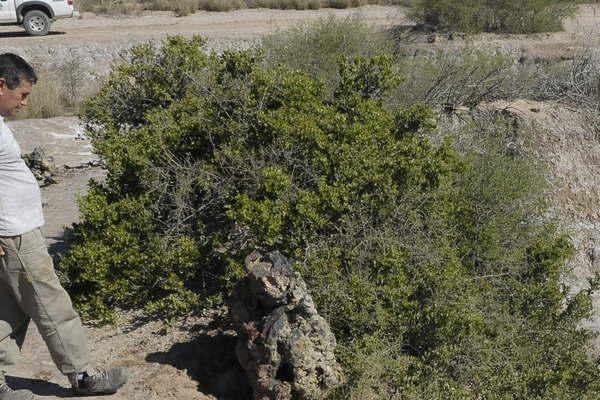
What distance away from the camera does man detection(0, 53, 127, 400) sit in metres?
4.18

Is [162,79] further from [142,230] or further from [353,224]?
[353,224]

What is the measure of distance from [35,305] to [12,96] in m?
1.13

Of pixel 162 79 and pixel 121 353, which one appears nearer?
pixel 121 353

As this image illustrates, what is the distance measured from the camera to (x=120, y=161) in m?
6.13

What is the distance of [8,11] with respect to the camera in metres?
21.0

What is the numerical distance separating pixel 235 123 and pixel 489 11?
1338 cm

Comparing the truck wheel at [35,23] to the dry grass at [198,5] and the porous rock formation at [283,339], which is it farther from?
the porous rock formation at [283,339]

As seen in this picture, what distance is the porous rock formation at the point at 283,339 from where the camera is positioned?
15.2 feet

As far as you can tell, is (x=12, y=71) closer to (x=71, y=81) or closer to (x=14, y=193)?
(x=14, y=193)

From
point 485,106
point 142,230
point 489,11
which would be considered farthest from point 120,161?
point 489,11

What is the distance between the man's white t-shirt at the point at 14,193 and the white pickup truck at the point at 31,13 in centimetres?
1804

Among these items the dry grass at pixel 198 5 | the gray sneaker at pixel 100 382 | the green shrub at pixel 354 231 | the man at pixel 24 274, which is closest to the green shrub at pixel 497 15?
the dry grass at pixel 198 5

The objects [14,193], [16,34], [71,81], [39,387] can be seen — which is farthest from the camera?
[16,34]

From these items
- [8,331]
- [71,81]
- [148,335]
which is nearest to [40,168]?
[148,335]
